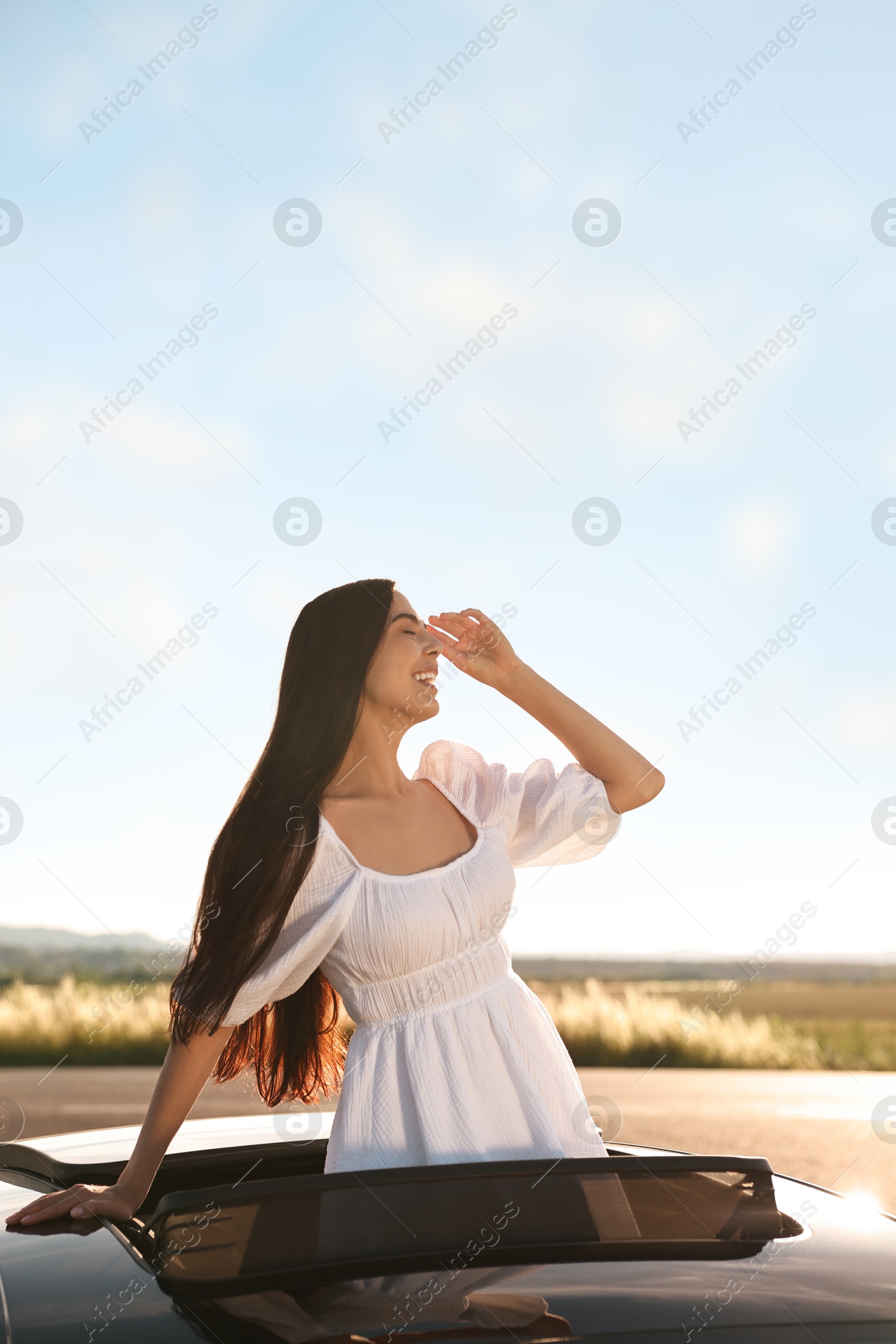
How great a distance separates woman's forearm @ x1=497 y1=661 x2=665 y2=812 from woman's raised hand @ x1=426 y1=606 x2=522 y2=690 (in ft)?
0.07

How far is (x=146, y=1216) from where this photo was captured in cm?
176

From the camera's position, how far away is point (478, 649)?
7.55 ft

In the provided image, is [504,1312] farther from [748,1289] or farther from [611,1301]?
[748,1289]

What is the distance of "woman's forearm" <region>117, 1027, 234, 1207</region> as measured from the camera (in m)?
1.72

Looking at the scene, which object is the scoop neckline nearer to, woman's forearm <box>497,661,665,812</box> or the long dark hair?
the long dark hair

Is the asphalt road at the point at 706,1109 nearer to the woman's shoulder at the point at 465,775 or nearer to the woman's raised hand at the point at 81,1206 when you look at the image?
the woman's shoulder at the point at 465,775

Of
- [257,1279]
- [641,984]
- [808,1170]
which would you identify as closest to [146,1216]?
[257,1279]

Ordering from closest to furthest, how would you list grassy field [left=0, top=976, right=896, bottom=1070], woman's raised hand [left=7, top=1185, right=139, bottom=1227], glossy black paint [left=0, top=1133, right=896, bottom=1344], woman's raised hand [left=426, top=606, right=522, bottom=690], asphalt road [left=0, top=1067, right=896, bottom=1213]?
glossy black paint [left=0, top=1133, right=896, bottom=1344], woman's raised hand [left=7, top=1185, right=139, bottom=1227], woman's raised hand [left=426, top=606, right=522, bottom=690], asphalt road [left=0, top=1067, right=896, bottom=1213], grassy field [left=0, top=976, right=896, bottom=1070]

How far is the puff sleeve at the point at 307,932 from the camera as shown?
76.1 inches

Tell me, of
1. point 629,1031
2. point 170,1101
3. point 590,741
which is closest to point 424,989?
point 170,1101

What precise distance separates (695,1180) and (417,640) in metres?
1.33

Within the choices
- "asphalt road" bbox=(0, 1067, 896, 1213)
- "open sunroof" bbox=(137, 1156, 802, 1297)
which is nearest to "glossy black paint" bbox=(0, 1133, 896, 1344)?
"open sunroof" bbox=(137, 1156, 802, 1297)

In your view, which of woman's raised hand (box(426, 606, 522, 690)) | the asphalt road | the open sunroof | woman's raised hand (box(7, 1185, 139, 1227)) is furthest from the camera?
the asphalt road

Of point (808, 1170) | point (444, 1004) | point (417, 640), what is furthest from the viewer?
point (808, 1170)
